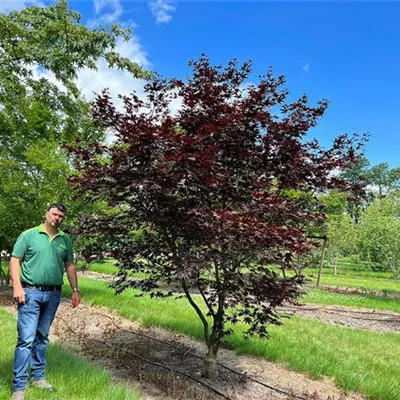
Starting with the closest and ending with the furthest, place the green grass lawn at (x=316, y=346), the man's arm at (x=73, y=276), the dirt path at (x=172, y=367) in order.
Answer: the man's arm at (x=73, y=276)
the dirt path at (x=172, y=367)
the green grass lawn at (x=316, y=346)

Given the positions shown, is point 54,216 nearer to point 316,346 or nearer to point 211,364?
point 211,364

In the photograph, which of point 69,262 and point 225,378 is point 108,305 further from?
point 69,262

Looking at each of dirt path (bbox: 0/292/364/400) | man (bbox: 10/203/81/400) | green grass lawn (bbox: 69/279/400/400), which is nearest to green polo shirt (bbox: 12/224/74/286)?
man (bbox: 10/203/81/400)

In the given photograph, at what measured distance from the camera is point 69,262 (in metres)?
4.37

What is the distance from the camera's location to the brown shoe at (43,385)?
3867mm

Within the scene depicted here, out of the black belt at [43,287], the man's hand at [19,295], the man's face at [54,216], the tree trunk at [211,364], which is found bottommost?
the tree trunk at [211,364]

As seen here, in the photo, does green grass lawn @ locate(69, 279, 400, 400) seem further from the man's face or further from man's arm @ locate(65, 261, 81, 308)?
the man's face

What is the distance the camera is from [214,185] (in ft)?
14.3

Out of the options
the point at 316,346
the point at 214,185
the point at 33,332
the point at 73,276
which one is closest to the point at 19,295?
the point at 33,332

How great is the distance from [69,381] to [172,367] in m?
1.91

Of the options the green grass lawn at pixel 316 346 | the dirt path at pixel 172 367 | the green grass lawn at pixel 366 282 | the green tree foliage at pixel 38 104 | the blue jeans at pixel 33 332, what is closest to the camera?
the blue jeans at pixel 33 332

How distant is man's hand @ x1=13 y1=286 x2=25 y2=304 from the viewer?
376 cm

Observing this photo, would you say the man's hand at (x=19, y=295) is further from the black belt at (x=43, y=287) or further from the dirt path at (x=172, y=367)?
the dirt path at (x=172, y=367)

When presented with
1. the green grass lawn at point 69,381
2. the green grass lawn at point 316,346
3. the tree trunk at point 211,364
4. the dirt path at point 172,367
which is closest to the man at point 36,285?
the green grass lawn at point 69,381
